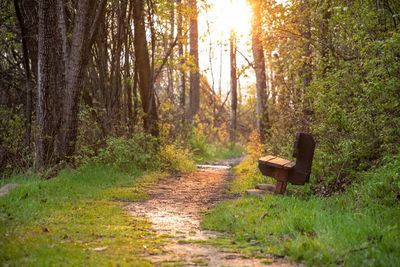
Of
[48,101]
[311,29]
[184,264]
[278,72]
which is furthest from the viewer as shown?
[278,72]

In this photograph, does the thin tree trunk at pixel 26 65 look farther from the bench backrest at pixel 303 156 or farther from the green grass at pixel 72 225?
the bench backrest at pixel 303 156

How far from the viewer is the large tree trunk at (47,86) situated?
1309 centimetres

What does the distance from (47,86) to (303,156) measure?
23.5 ft

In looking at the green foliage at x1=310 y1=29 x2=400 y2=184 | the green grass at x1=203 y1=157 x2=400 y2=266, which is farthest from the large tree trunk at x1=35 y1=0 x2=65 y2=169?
the green foliage at x1=310 y1=29 x2=400 y2=184

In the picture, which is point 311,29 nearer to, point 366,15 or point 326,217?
point 366,15

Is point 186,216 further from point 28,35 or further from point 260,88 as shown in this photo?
point 260,88

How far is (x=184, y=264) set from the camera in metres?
5.35

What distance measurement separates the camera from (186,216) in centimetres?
877

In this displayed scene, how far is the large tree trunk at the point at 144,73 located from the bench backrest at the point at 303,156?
8.54 metres

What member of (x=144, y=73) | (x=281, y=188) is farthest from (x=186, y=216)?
(x=144, y=73)

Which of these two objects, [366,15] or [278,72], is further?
[278,72]

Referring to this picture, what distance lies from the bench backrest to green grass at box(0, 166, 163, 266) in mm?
3230

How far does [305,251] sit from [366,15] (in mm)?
6086

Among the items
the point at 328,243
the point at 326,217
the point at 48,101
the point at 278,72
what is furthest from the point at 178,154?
the point at 328,243
